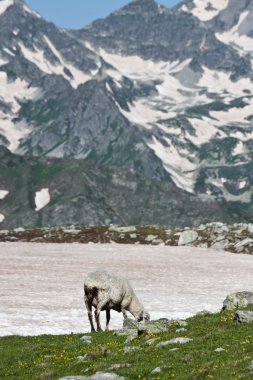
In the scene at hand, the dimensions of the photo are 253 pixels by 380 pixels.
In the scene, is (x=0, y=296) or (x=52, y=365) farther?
(x=0, y=296)

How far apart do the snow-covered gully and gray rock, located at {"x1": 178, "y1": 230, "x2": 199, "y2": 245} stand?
7.38 metres

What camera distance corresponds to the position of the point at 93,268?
219ft

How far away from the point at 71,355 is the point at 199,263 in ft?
169

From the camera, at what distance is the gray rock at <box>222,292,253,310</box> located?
34031 mm

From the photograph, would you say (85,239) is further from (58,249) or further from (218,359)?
(218,359)

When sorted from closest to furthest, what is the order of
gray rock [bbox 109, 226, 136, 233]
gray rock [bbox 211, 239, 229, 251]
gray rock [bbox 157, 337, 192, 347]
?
1. gray rock [bbox 157, 337, 192, 347]
2. gray rock [bbox 211, 239, 229, 251]
3. gray rock [bbox 109, 226, 136, 233]

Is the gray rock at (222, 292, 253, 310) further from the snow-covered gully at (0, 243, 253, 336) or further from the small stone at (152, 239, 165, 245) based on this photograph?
the small stone at (152, 239, 165, 245)

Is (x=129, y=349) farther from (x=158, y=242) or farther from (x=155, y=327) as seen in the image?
(x=158, y=242)

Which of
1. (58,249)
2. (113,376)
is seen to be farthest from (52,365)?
(58,249)

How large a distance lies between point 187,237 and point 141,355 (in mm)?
80724

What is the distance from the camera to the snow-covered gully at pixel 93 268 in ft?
126

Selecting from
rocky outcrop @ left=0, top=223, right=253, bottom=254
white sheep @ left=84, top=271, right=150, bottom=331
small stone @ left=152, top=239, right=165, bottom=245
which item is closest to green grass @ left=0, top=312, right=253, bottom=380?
white sheep @ left=84, top=271, right=150, bottom=331

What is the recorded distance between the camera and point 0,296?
4553 cm

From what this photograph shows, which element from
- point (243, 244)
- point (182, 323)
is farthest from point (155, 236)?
point (182, 323)
